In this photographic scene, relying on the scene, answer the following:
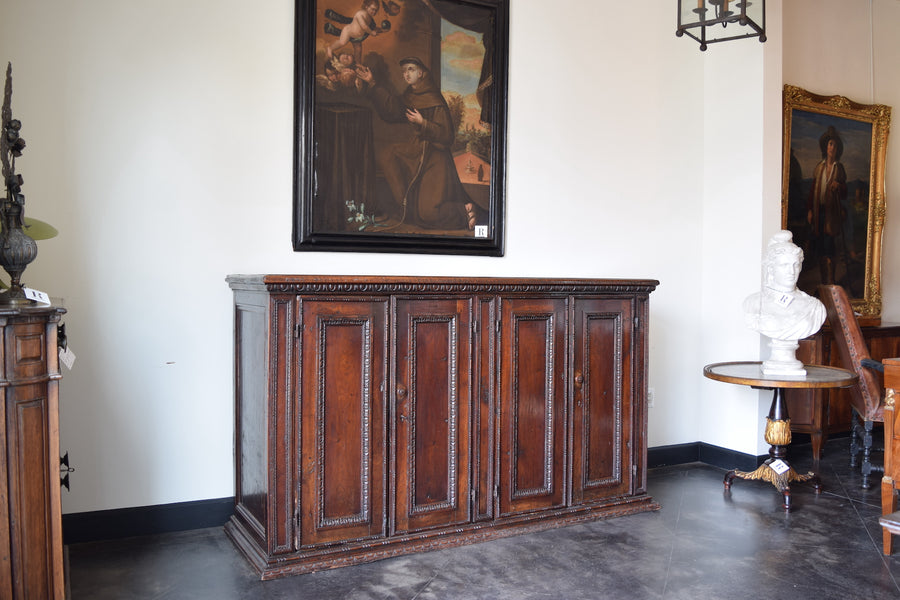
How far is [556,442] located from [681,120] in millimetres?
2732

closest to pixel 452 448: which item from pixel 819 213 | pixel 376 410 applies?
pixel 376 410

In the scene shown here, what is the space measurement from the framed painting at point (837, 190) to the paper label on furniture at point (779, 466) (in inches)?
77.0

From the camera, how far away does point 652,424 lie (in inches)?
202

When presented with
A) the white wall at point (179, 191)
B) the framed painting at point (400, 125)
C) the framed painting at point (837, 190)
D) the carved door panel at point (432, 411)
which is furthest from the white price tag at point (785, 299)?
the carved door panel at point (432, 411)

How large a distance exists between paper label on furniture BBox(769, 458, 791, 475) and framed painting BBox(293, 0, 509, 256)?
7.14 ft

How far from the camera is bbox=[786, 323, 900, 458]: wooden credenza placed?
17.5 ft

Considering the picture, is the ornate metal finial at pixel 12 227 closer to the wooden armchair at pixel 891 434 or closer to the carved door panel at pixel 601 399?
the carved door panel at pixel 601 399

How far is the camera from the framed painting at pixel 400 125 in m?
3.86

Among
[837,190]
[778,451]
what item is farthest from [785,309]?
[837,190]

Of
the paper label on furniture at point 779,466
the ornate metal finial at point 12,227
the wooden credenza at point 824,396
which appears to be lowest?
the paper label on furniture at point 779,466

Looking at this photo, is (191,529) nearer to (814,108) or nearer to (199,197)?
(199,197)

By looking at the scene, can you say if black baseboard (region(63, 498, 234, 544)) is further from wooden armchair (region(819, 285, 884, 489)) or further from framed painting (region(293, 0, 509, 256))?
wooden armchair (region(819, 285, 884, 489))

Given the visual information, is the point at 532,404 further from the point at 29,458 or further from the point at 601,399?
the point at 29,458

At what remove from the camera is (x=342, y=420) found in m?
3.31
